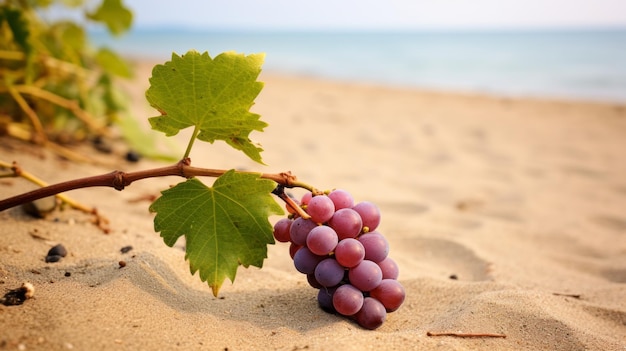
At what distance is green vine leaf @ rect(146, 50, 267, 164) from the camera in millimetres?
1260

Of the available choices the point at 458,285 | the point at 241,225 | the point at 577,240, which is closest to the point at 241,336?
the point at 241,225

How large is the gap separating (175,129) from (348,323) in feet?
2.38

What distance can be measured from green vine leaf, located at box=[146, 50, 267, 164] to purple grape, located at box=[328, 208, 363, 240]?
29 cm

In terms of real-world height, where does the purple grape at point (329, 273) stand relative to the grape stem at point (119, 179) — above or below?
below

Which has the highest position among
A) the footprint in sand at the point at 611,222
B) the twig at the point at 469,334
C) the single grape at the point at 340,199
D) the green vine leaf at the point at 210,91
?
the green vine leaf at the point at 210,91

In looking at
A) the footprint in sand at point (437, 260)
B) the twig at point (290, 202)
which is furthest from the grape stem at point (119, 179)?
the footprint in sand at point (437, 260)

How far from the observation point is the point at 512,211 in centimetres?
285

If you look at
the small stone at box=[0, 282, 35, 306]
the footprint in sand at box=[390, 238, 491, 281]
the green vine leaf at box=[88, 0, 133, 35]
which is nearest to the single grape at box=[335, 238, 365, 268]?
the footprint in sand at box=[390, 238, 491, 281]

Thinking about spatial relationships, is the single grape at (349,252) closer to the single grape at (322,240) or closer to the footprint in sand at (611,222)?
the single grape at (322,240)

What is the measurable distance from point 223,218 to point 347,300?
1.30 feet

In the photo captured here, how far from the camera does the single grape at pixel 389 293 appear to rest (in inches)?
51.7

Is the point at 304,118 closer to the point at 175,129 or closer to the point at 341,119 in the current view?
the point at 341,119

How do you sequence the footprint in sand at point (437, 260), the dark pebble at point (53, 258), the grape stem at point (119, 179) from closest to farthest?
the grape stem at point (119, 179)
the dark pebble at point (53, 258)
the footprint in sand at point (437, 260)

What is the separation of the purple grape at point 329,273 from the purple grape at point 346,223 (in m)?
0.08
